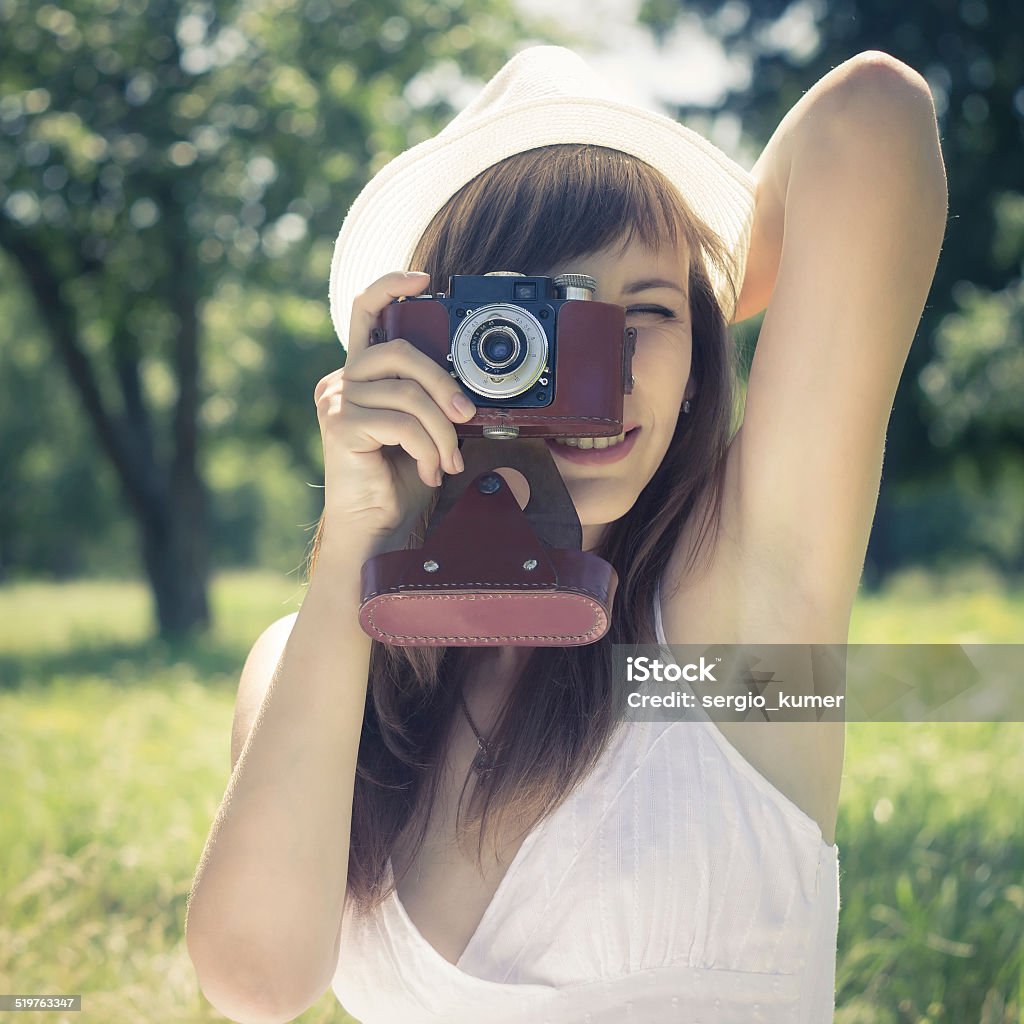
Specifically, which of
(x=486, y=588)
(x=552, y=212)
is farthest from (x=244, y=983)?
(x=552, y=212)

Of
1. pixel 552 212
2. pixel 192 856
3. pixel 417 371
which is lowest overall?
pixel 192 856

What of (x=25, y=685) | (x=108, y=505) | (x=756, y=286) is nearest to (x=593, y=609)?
(x=756, y=286)

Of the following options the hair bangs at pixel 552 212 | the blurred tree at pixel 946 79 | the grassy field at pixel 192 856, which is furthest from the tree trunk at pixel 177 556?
the hair bangs at pixel 552 212

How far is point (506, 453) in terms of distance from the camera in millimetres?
1607

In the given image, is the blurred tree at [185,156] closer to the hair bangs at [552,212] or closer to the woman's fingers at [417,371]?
the hair bangs at [552,212]

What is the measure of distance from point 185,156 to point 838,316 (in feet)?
24.7

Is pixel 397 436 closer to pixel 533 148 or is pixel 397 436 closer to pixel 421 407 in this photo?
pixel 421 407

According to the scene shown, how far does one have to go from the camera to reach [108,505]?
31.8 m

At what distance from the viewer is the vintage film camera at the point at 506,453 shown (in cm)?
144

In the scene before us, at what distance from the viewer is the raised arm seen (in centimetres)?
161

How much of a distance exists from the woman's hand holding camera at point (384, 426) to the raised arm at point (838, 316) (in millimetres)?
467

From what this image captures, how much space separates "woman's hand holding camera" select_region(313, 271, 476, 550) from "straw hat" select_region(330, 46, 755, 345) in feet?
1.18

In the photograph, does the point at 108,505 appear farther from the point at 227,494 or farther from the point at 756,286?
the point at 756,286

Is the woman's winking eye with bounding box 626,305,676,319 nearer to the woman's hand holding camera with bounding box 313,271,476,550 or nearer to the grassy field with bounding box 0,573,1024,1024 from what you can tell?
the woman's hand holding camera with bounding box 313,271,476,550
